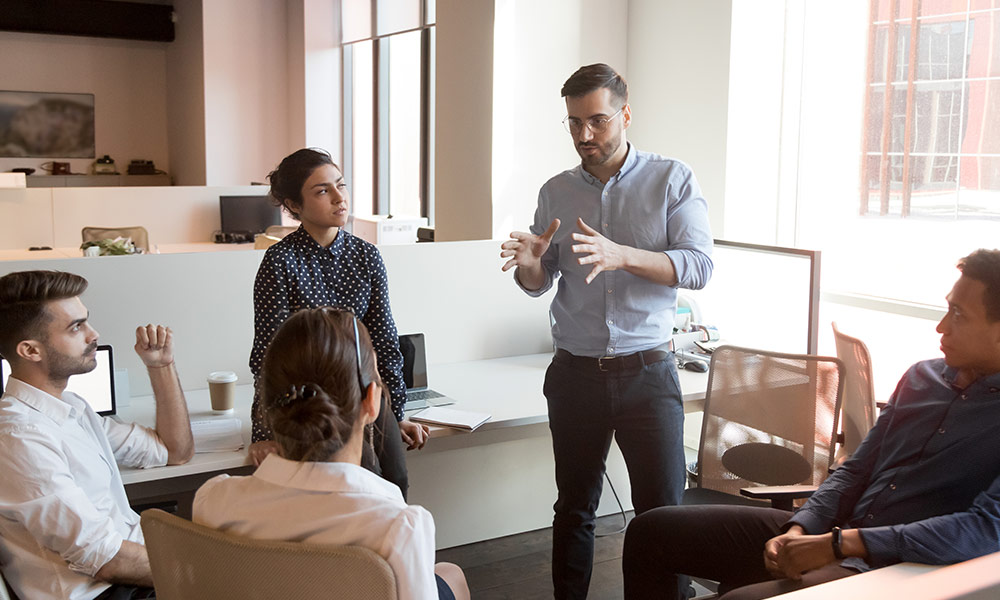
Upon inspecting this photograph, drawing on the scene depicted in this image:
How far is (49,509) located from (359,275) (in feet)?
3.29

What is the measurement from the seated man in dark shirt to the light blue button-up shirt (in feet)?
1.60

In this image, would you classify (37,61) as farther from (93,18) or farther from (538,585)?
(538,585)

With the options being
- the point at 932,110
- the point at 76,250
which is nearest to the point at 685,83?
the point at 932,110

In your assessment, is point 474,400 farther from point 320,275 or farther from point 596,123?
point 596,123

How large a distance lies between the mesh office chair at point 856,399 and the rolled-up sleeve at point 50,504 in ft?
6.26

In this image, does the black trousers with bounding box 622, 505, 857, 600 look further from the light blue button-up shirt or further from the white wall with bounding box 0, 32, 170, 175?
the white wall with bounding box 0, 32, 170, 175

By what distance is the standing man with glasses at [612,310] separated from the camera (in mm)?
2350

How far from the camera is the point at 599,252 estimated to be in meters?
2.17

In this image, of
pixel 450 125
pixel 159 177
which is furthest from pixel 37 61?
pixel 450 125

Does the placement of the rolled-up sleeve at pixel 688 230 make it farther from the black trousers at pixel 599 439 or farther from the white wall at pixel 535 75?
the white wall at pixel 535 75

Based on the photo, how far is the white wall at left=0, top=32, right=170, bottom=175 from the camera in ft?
34.8

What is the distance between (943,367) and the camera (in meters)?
1.98

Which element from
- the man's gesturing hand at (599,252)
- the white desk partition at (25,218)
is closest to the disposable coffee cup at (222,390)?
the man's gesturing hand at (599,252)

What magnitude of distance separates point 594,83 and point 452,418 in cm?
104
